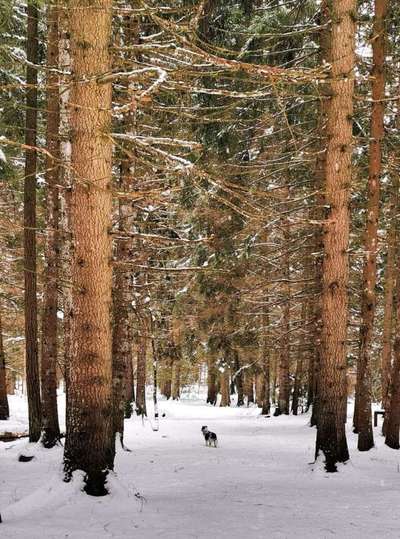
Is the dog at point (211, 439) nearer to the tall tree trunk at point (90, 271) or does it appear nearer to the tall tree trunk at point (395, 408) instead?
the tall tree trunk at point (395, 408)

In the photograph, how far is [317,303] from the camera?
15039mm

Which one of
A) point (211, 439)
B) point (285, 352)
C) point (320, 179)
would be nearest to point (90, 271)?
point (320, 179)

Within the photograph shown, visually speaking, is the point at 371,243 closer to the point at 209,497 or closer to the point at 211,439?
the point at 211,439

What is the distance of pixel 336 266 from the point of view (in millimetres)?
9188

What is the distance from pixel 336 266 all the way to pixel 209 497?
4.55 metres

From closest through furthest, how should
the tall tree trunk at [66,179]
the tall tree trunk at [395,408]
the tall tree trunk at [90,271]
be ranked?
the tall tree trunk at [90,271] < the tall tree trunk at [66,179] < the tall tree trunk at [395,408]

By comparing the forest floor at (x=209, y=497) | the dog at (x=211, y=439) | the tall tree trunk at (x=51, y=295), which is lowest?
the dog at (x=211, y=439)

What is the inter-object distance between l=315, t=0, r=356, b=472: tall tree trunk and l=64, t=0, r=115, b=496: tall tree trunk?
176 inches

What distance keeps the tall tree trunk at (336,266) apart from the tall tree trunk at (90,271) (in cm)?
446

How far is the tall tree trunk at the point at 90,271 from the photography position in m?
6.16

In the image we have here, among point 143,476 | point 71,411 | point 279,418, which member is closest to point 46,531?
point 71,411

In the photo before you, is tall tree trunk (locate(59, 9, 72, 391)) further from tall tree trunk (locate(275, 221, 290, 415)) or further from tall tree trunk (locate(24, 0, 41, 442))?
tall tree trunk (locate(275, 221, 290, 415))

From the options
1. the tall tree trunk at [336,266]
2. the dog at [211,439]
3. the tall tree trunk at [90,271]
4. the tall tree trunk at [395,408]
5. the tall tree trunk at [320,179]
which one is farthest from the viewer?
the dog at [211,439]

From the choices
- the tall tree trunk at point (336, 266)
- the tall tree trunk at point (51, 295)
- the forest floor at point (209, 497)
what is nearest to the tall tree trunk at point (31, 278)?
the tall tree trunk at point (51, 295)
